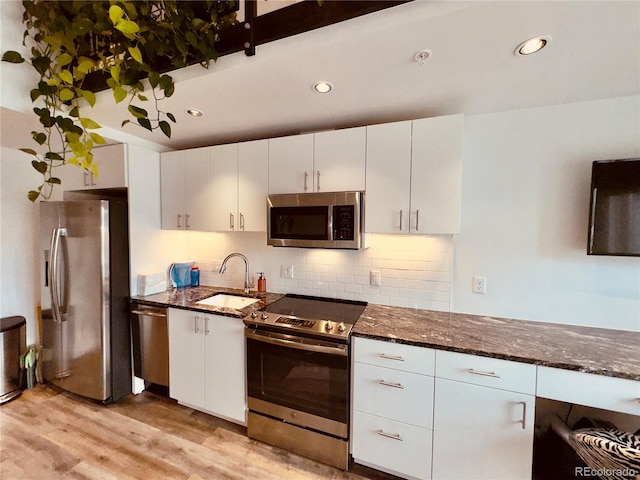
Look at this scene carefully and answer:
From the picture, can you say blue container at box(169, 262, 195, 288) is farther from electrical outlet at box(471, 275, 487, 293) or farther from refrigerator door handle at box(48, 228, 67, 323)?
electrical outlet at box(471, 275, 487, 293)

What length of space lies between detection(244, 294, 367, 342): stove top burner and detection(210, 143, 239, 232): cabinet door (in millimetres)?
827

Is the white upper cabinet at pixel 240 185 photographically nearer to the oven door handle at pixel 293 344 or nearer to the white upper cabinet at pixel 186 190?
the white upper cabinet at pixel 186 190

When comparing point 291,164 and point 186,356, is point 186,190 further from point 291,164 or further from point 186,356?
point 186,356

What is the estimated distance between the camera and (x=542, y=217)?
5.83 feet

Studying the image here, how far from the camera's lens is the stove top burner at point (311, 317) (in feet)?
5.53

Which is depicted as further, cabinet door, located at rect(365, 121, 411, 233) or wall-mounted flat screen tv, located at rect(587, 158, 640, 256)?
cabinet door, located at rect(365, 121, 411, 233)

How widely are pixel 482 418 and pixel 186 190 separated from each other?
2.74 metres

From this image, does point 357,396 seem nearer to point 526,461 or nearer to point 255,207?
point 526,461

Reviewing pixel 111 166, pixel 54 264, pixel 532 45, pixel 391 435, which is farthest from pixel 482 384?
pixel 54 264

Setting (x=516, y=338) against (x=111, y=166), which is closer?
(x=516, y=338)

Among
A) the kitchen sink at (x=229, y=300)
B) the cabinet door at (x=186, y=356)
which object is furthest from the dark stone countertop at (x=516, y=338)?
the cabinet door at (x=186, y=356)

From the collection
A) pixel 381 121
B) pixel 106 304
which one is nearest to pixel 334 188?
pixel 381 121

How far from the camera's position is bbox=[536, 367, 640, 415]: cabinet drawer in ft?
3.85

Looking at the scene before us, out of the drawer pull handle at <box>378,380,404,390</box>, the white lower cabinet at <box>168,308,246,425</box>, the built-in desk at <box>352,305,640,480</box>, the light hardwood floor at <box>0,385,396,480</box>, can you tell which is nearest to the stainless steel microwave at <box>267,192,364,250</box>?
the built-in desk at <box>352,305,640,480</box>
